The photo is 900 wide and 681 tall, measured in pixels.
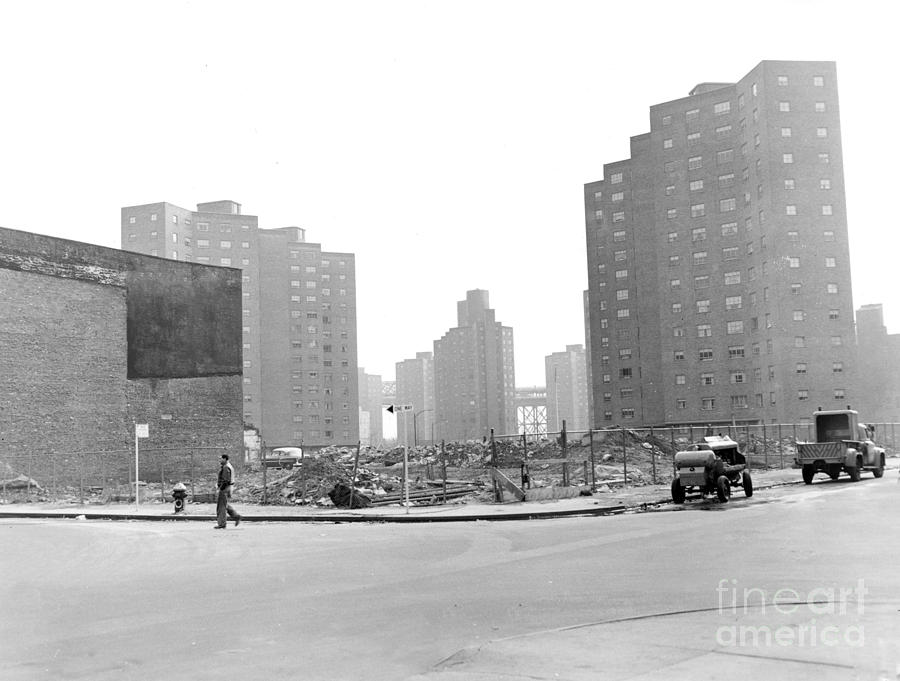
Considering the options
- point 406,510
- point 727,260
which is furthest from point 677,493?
point 727,260

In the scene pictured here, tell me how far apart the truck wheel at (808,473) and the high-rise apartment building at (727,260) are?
60.7 metres

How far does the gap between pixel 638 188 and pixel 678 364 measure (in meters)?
24.5

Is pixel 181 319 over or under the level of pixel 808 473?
over

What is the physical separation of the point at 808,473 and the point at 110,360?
1560 inches

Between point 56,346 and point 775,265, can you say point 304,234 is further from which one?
point 56,346

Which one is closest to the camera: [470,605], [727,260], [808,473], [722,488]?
[470,605]

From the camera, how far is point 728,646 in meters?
7.02

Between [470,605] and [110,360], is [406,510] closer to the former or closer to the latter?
[470,605]

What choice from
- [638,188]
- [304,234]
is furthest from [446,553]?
[304,234]

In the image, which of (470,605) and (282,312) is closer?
(470,605)

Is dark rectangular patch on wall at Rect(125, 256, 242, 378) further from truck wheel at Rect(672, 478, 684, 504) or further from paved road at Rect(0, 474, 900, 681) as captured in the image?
truck wheel at Rect(672, 478, 684, 504)

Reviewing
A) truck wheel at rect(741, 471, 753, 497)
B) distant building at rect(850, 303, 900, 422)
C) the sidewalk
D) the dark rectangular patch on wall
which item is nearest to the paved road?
the sidewalk

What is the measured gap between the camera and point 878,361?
152875 millimetres

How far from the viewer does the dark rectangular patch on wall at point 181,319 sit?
55.8 m
